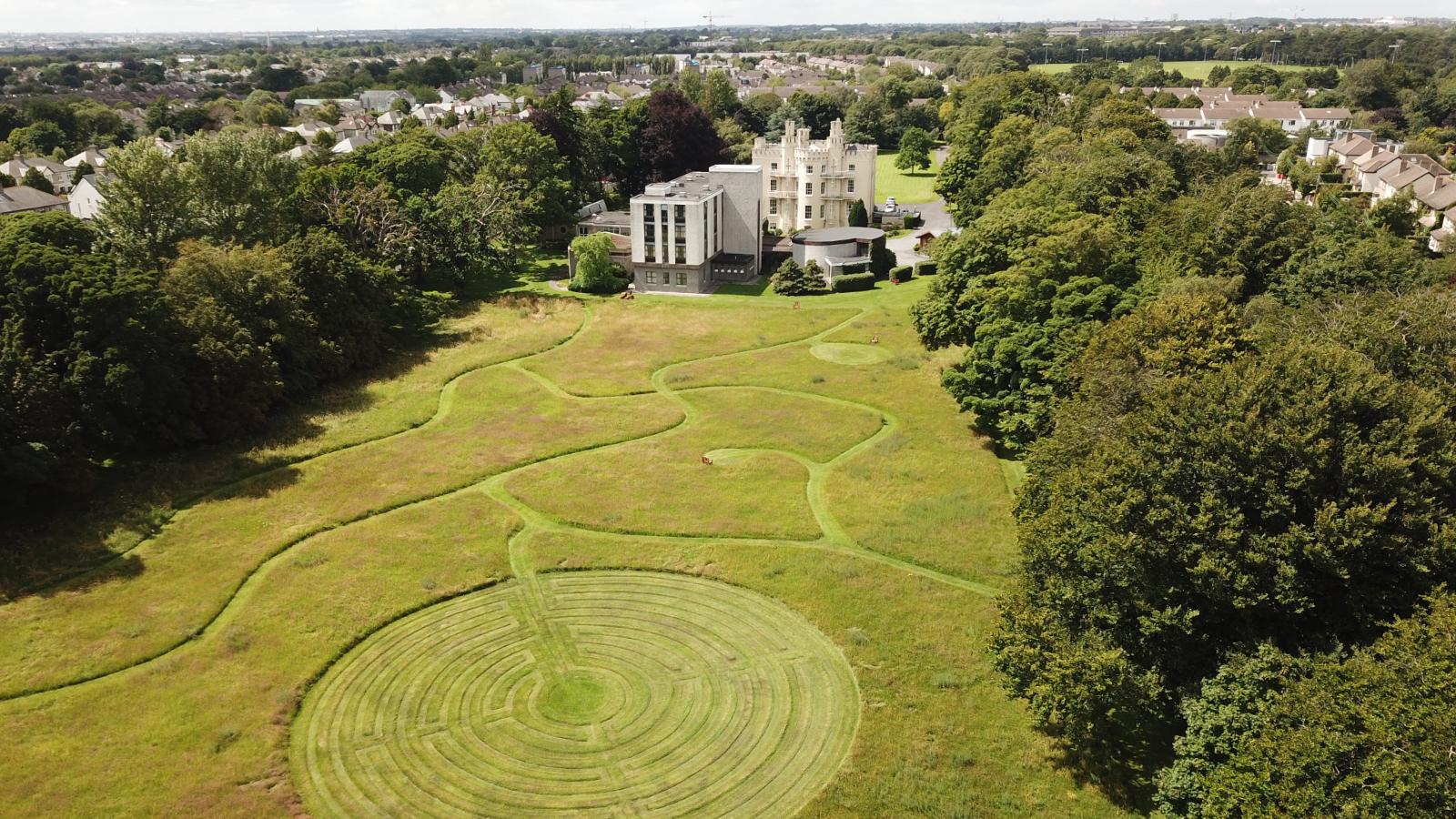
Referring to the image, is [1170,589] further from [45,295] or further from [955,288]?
[45,295]

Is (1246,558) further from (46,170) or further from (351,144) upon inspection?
(46,170)

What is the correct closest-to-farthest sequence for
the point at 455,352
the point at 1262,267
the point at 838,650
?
the point at 838,650
the point at 1262,267
the point at 455,352

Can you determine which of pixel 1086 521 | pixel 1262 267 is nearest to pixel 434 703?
pixel 1086 521

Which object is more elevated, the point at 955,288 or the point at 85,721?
the point at 955,288

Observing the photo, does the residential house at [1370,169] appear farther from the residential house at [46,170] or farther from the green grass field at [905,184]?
the residential house at [46,170]

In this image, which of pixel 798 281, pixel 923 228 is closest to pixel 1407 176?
pixel 923 228

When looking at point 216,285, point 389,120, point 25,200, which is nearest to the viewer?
point 216,285
